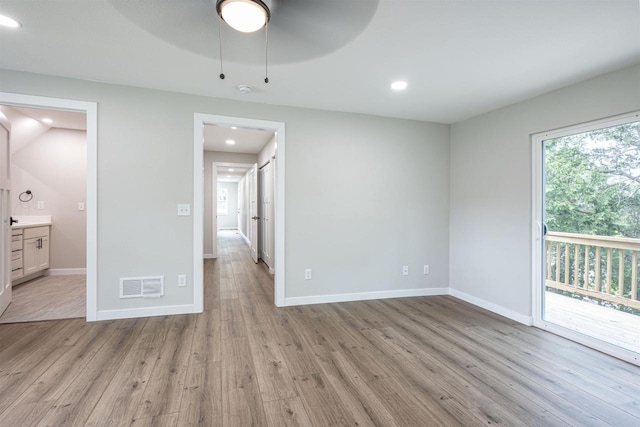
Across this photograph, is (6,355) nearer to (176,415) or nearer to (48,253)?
(176,415)

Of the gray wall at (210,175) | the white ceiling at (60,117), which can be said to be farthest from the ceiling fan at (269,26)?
the gray wall at (210,175)

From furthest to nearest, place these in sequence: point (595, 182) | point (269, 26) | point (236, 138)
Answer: point (236, 138)
point (595, 182)
point (269, 26)

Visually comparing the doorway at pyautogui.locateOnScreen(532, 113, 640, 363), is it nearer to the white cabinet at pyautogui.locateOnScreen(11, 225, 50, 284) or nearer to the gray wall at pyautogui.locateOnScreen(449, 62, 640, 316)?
the gray wall at pyautogui.locateOnScreen(449, 62, 640, 316)

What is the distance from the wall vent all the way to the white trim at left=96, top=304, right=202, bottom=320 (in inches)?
5.6

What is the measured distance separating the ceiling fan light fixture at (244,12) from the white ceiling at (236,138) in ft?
8.80

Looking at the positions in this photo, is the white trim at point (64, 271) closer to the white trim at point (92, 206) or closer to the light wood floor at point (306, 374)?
the light wood floor at point (306, 374)

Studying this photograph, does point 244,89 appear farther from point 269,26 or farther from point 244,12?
point 244,12

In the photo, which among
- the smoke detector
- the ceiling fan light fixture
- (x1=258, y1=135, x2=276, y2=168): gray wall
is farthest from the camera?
(x1=258, y1=135, x2=276, y2=168): gray wall

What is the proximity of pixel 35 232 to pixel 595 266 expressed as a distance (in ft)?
22.7

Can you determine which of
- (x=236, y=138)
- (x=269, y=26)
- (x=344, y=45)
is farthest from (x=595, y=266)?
(x=236, y=138)

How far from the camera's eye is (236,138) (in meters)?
5.32

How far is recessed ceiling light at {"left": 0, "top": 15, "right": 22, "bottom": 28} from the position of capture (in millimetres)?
1927

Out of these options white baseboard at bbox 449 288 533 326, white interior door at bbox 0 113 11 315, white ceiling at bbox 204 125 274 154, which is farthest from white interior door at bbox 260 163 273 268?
white interior door at bbox 0 113 11 315

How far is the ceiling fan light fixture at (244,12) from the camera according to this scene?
153 cm
